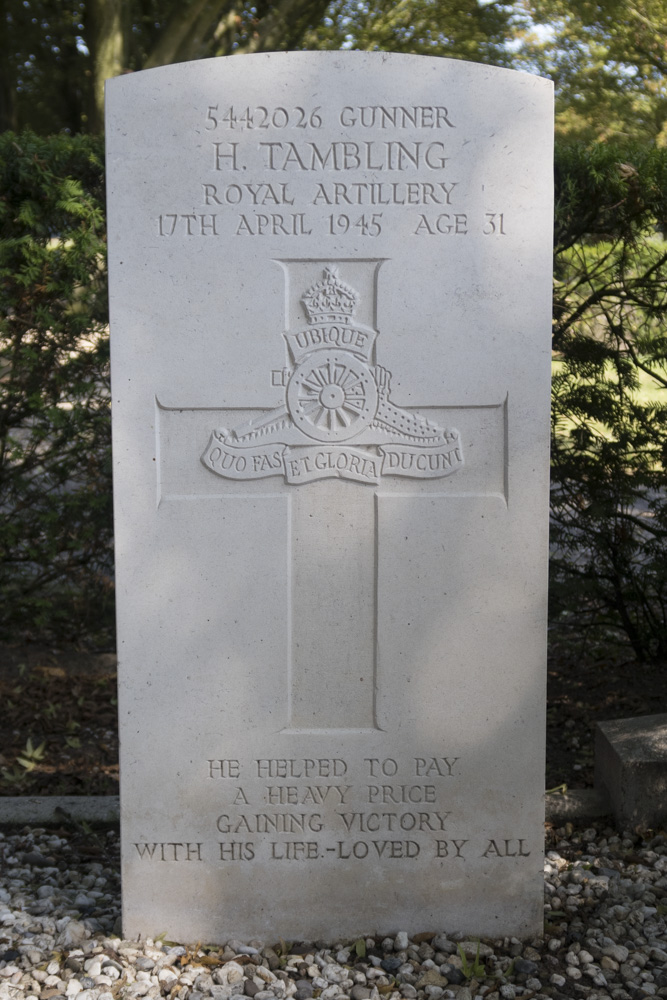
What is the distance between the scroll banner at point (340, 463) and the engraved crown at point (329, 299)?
34 centimetres

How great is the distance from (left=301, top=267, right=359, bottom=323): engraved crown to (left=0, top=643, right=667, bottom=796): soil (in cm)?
211

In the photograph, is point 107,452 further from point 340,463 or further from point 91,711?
point 340,463

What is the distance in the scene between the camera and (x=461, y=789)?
8.27 feet

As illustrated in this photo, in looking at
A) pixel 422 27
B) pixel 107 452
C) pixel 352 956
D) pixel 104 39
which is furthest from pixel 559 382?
pixel 422 27

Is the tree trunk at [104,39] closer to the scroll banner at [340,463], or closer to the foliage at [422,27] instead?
the foliage at [422,27]

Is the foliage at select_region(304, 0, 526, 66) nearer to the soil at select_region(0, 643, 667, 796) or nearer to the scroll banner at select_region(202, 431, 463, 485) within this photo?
the soil at select_region(0, 643, 667, 796)

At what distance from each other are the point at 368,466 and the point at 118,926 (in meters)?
1.44

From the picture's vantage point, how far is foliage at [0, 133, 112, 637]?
12.4ft

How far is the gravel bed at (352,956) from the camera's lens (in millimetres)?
2299

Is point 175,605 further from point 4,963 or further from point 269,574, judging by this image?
point 4,963

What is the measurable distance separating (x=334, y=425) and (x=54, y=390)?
2199mm

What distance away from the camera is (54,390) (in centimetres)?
420

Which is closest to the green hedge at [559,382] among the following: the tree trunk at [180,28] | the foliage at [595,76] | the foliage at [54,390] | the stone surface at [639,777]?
the foliage at [54,390]

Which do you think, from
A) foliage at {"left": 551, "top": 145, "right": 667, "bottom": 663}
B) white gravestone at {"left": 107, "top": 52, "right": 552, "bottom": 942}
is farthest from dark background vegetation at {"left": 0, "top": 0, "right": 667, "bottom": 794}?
white gravestone at {"left": 107, "top": 52, "right": 552, "bottom": 942}
